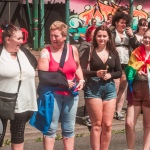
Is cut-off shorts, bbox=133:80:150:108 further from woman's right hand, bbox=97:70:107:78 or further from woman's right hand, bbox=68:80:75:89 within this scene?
woman's right hand, bbox=68:80:75:89

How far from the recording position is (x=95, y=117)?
21.0 feet

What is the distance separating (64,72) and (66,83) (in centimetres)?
13

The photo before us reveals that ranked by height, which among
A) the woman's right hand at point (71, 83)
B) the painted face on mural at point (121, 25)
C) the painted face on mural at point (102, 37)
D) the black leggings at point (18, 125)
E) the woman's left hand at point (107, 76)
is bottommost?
the black leggings at point (18, 125)

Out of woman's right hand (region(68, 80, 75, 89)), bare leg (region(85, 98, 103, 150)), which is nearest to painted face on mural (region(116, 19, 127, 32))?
bare leg (region(85, 98, 103, 150))

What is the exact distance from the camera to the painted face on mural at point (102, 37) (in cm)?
646

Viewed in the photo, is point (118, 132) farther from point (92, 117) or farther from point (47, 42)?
point (47, 42)

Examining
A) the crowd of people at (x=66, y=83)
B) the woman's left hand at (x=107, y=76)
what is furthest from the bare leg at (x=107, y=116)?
the woman's left hand at (x=107, y=76)

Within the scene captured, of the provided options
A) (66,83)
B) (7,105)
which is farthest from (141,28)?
(7,105)

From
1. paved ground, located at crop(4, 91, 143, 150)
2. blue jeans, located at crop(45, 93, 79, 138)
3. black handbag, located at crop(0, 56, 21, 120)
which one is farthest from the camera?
paved ground, located at crop(4, 91, 143, 150)

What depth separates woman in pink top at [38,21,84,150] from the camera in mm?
6008

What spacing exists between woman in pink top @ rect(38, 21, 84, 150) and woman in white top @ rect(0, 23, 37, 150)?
0.24 m

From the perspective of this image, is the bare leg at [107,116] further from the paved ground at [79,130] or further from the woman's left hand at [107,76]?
the paved ground at [79,130]

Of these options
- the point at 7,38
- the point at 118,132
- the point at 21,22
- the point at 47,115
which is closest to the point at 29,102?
the point at 47,115

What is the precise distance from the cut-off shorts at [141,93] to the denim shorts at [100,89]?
0.31 metres
